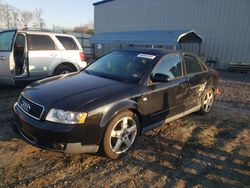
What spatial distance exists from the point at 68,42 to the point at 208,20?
1342 centimetres

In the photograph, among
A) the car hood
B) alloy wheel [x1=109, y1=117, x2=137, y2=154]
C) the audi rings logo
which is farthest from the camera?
alloy wheel [x1=109, y1=117, x2=137, y2=154]

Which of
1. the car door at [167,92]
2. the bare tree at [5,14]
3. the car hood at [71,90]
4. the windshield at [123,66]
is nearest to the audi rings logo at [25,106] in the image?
the car hood at [71,90]

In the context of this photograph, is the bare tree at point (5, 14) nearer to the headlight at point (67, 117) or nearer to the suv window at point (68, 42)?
the suv window at point (68, 42)

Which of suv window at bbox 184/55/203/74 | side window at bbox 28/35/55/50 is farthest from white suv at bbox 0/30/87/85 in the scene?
suv window at bbox 184/55/203/74

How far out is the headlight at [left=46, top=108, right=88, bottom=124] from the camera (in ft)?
10.6

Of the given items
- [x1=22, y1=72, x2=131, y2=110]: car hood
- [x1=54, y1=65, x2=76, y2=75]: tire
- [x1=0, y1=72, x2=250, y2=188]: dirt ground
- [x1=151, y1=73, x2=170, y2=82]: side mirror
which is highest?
[x1=151, y1=73, x2=170, y2=82]: side mirror

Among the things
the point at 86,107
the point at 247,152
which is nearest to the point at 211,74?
the point at 247,152

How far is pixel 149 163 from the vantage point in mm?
3725

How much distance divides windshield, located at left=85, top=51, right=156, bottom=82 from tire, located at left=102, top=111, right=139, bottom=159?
2.34 ft

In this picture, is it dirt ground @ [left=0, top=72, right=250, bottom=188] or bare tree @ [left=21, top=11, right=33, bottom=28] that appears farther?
bare tree @ [left=21, top=11, right=33, bottom=28]

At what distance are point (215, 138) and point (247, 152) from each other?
2.12 feet

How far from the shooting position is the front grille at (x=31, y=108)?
11.1 feet

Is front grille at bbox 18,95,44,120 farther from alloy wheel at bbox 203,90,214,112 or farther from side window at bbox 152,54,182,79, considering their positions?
alloy wheel at bbox 203,90,214,112

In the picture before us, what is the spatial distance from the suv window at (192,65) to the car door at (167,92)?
269 mm
